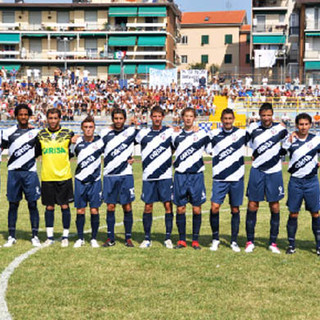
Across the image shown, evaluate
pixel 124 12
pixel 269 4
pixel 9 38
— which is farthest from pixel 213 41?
pixel 9 38

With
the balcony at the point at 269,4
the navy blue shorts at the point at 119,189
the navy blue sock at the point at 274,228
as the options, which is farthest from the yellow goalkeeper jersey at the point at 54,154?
the balcony at the point at 269,4

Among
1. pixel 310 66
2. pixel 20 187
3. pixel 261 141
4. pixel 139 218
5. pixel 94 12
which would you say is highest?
pixel 94 12

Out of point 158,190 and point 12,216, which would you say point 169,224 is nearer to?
point 158,190

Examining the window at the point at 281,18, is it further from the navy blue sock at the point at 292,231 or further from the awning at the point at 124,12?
the navy blue sock at the point at 292,231

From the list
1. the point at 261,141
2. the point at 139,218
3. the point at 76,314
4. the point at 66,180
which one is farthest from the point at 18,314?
the point at 139,218

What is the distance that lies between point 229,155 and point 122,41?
53691mm

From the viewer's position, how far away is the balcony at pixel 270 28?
5959 cm

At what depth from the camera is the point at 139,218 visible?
11.8 metres

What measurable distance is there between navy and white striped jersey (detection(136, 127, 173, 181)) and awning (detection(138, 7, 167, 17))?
5417 cm

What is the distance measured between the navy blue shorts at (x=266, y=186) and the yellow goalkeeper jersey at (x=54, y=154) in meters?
2.93

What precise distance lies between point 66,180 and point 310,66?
47.8 meters

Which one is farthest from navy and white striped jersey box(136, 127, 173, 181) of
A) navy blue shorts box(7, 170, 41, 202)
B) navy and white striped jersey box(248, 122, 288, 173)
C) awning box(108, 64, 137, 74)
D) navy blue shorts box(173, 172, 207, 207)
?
awning box(108, 64, 137, 74)

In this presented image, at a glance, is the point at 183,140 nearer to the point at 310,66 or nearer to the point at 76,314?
the point at 76,314

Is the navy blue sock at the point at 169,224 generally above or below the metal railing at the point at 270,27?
below
